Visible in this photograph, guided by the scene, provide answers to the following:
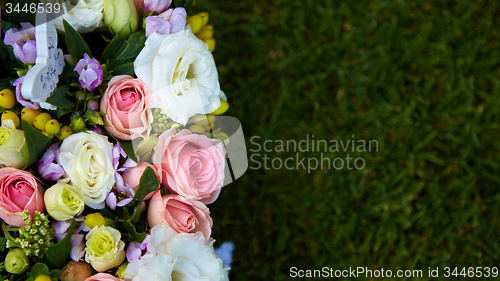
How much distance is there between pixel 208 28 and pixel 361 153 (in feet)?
2.55

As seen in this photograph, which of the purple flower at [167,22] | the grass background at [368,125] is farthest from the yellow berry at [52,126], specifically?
the grass background at [368,125]

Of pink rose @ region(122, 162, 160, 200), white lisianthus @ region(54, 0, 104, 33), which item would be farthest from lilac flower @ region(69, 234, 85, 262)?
white lisianthus @ region(54, 0, 104, 33)

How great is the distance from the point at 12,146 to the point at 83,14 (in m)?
0.24

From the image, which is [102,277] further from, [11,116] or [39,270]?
[11,116]

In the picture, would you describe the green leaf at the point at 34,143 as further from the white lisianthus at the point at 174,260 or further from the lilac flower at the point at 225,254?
the lilac flower at the point at 225,254

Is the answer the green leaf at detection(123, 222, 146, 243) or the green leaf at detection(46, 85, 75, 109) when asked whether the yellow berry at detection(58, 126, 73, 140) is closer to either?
the green leaf at detection(46, 85, 75, 109)

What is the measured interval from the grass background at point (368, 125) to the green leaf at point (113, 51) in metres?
0.66

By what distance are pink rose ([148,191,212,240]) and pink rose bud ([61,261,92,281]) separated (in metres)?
0.12

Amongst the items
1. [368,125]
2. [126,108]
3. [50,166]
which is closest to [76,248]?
[50,166]

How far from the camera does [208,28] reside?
2.29ft

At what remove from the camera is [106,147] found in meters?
0.54

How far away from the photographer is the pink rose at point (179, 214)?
0.57 metres

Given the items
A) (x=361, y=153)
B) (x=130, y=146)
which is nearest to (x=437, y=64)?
(x=361, y=153)

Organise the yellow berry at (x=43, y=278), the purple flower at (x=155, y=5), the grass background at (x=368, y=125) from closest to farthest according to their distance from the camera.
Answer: the yellow berry at (x=43, y=278)
the purple flower at (x=155, y=5)
the grass background at (x=368, y=125)
